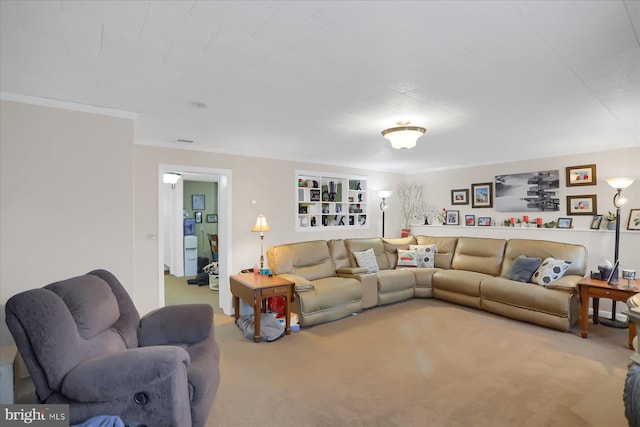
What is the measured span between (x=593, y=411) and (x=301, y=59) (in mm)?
3086

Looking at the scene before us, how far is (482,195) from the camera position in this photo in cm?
584

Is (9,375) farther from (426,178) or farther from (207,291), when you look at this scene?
(426,178)

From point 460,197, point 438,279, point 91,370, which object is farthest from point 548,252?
point 91,370

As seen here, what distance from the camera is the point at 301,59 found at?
1939 millimetres

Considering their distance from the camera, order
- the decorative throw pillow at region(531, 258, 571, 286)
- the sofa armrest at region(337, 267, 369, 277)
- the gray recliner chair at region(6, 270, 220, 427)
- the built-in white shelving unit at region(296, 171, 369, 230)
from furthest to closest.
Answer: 1. the built-in white shelving unit at region(296, 171, 369, 230)
2. the sofa armrest at region(337, 267, 369, 277)
3. the decorative throw pillow at region(531, 258, 571, 286)
4. the gray recliner chair at region(6, 270, 220, 427)

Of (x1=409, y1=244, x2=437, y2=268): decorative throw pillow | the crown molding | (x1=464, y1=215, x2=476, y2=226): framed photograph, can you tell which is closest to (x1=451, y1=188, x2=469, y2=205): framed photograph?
(x1=464, y1=215, x2=476, y2=226): framed photograph

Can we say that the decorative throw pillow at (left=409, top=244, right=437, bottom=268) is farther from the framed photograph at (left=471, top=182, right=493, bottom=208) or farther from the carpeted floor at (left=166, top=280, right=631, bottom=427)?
the carpeted floor at (left=166, top=280, right=631, bottom=427)

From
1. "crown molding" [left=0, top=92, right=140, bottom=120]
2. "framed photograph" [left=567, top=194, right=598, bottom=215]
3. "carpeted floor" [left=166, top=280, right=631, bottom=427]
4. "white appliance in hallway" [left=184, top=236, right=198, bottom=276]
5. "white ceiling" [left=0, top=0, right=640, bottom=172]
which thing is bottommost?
"carpeted floor" [left=166, top=280, right=631, bottom=427]

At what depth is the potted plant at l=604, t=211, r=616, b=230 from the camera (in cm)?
432

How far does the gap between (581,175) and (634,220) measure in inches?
33.9

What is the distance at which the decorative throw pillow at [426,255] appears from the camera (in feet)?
18.3

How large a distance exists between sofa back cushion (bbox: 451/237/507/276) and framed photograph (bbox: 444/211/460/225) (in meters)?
0.66

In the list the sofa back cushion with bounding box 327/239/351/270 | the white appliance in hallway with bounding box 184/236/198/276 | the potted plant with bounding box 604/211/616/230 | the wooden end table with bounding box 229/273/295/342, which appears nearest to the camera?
the wooden end table with bounding box 229/273/295/342

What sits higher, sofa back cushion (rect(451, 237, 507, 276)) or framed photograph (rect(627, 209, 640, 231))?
framed photograph (rect(627, 209, 640, 231))
